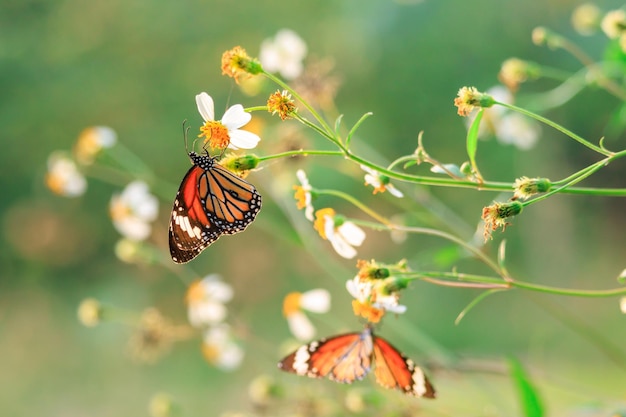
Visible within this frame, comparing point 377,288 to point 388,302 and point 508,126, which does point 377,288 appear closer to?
point 388,302

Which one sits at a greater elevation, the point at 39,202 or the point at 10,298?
the point at 39,202

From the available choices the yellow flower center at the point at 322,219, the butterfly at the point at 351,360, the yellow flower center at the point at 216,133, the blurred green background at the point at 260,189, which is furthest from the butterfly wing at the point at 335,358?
the blurred green background at the point at 260,189

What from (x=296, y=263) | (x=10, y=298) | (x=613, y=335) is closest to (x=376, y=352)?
(x=613, y=335)

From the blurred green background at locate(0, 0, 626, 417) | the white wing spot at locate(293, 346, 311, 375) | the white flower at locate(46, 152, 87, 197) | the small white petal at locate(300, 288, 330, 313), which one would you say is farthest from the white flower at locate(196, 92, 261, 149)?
the blurred green background at locate(0, 0, 626, 417)

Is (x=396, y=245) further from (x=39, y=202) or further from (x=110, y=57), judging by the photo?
(x=39, y=202)

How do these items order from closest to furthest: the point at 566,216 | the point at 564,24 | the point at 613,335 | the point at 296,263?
the point at 613,335
the point at 564,24
the point at 566,216
the point at 296,263

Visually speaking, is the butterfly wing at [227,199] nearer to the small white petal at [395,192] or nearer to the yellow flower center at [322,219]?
the yellow flower center at [322,219]
